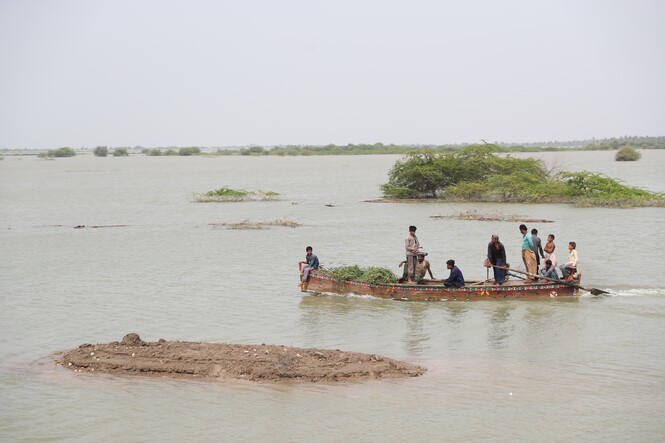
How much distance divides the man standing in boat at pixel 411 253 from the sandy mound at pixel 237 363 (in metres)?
4.69

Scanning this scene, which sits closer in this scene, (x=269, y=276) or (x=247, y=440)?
(x=247, y=440)

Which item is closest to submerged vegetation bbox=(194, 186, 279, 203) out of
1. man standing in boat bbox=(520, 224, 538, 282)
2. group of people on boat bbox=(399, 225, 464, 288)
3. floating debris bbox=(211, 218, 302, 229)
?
floating debris bbox=(211, 218, 302, 229)

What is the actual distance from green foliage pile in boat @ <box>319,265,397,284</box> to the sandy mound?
4.59 meters

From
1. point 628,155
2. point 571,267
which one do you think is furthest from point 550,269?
point 628,155

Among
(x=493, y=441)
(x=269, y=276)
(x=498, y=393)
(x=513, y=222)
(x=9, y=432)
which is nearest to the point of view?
(x=493, y=441)

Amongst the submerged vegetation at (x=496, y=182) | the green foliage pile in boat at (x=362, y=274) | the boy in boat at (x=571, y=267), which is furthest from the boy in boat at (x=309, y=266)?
the submerged vegetation at (x=496, y=182)

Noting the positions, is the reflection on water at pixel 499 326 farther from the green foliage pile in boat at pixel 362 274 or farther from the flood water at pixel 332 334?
the green foliage pile in boat at pixel 362 274

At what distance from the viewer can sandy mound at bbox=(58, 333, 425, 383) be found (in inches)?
456

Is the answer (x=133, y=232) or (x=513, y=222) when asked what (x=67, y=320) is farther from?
(x=513, y=222)

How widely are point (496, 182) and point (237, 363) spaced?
27.8m

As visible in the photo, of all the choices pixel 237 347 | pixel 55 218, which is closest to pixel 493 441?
pixel 237 347

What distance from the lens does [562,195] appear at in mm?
37406

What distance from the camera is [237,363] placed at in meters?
11.9

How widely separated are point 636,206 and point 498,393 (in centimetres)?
2668
